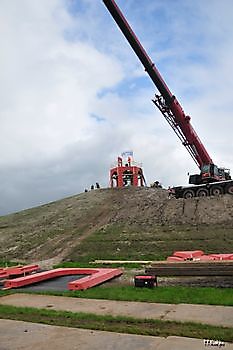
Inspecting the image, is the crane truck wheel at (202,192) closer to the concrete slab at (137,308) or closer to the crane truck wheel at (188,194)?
the crane truck wheel at (188,194)

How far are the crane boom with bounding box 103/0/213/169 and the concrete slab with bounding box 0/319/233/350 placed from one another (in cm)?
2397

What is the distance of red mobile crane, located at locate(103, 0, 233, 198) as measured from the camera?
28062mm

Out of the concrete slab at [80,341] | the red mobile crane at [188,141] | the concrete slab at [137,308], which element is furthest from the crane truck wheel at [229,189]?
the concrete slab at [80,341]

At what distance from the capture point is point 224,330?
248 inches

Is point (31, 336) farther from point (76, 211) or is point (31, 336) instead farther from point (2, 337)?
point (76, 211)

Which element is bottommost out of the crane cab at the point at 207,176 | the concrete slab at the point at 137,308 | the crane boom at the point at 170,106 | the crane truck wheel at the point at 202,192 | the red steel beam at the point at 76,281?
the concrete slab at the point at 137,308

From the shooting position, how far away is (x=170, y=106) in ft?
94.8

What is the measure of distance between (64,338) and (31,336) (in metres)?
0.63

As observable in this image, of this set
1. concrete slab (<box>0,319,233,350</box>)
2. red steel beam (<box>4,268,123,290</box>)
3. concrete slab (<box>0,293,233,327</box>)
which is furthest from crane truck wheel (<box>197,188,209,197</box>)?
concrete slab (<box>0,319,233,350</box>)

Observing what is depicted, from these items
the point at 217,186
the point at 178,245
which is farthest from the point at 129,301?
the point at 217,186

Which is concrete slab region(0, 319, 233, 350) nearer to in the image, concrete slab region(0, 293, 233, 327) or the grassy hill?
concrete slab region(0, 293, 233, 327)

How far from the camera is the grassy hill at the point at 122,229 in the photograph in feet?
66.4

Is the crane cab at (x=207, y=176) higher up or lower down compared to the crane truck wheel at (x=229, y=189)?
higher up

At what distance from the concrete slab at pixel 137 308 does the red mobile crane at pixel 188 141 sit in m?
20.8
